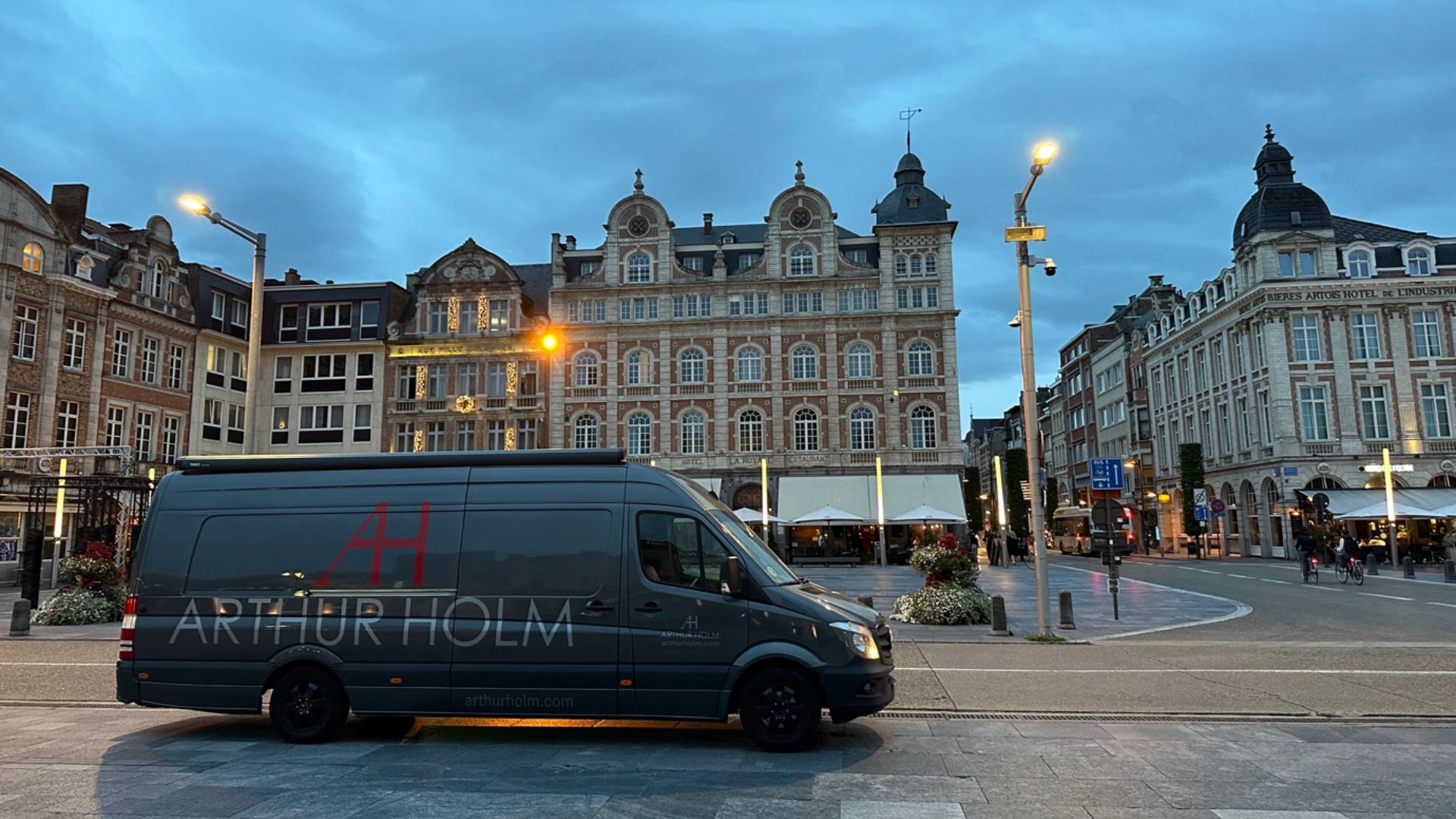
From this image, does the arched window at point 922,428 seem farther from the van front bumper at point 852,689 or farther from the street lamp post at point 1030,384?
the van front bumper at point 852,689

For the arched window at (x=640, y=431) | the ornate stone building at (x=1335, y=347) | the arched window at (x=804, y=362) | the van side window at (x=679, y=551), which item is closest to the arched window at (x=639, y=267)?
the arched window at (x=640, y=431)

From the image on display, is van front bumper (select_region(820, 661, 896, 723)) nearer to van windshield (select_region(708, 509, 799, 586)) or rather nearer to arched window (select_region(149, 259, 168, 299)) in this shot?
van windshield (select_region(708, 509, 799, 586))

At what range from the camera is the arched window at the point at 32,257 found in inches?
1237

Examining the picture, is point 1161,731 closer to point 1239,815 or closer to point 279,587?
point 1239,815

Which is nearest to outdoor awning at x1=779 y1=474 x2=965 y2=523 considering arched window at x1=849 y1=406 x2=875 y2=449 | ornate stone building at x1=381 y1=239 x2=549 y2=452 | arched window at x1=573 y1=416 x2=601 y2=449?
arched window at x1=849 y1=406 x2=875 y2=449

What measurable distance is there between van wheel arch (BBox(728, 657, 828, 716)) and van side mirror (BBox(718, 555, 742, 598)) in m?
0.59

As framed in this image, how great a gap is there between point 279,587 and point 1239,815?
304 inches

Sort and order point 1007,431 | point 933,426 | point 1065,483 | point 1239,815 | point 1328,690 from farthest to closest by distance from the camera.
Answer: point 1007,431 → point 1065,483 → point 933,426 → point 1328,690 → point 1239,815

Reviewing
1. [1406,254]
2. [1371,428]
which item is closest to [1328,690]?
[1371,428]

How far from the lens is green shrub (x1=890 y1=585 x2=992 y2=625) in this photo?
54.7 feet

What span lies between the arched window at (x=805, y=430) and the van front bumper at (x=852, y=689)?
36.1 metres

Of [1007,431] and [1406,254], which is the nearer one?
[1406,254]

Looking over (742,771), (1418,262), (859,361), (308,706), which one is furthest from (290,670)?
(1418,262)

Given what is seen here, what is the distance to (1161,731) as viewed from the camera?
804cm
